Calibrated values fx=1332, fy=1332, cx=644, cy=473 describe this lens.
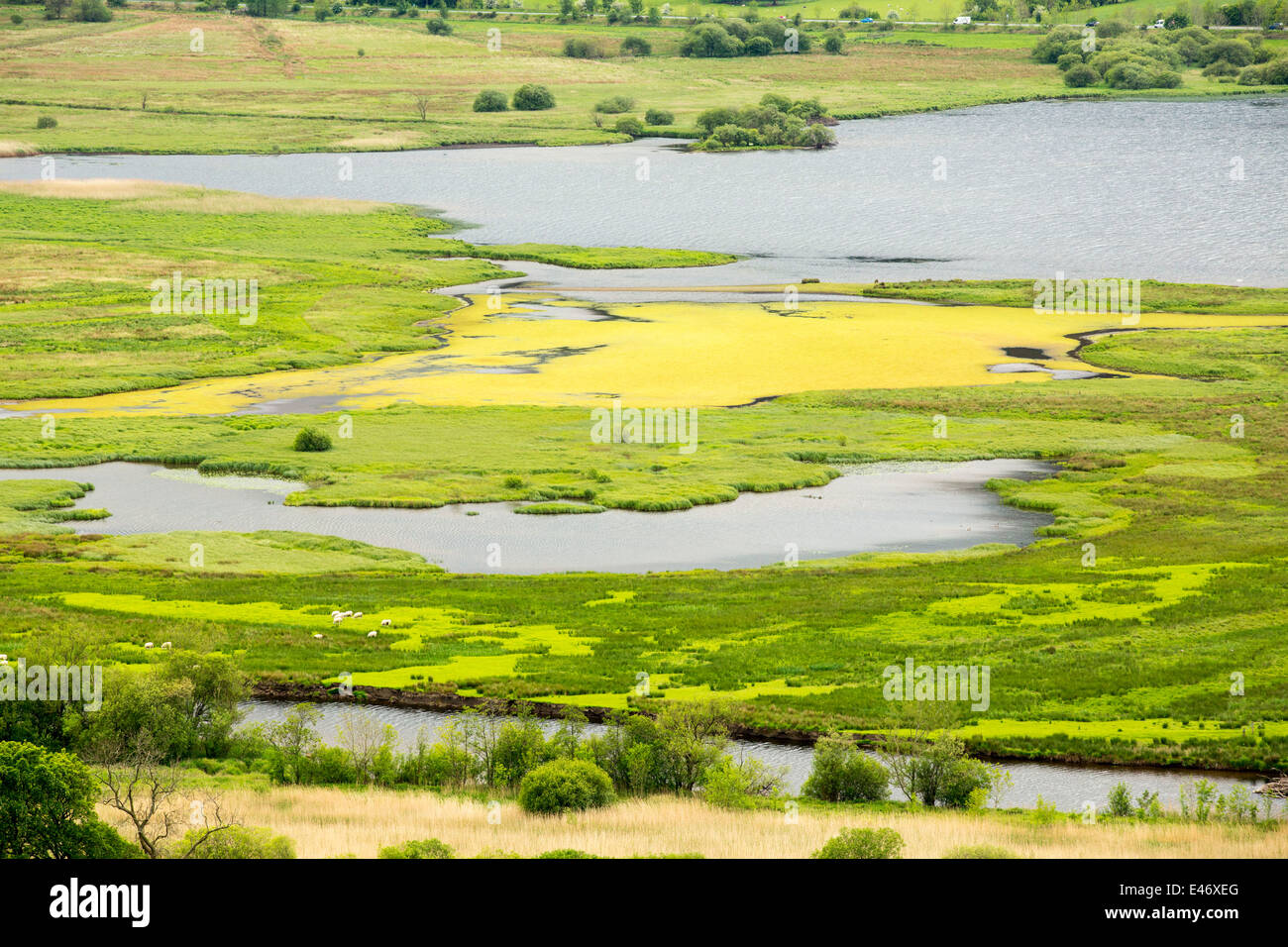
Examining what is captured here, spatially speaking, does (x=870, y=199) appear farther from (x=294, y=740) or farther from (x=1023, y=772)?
(x=294, y=740)

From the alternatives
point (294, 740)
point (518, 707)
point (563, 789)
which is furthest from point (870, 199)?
point (563, 789)

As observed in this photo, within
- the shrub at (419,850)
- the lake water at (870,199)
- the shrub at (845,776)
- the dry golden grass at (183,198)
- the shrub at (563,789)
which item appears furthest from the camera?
the dry golden grass at (183,198)

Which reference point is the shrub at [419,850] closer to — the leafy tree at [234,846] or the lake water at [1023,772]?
the leafy tree at [234,846]

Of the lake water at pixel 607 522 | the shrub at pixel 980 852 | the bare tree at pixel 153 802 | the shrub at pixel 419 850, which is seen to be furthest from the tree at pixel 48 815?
the lake water at pixel 607 522

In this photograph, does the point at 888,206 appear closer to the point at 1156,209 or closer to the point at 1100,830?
the point at 1156,209

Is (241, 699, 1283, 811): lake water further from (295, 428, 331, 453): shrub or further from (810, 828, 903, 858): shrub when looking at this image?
(295, 428, 331, 453): shrub
